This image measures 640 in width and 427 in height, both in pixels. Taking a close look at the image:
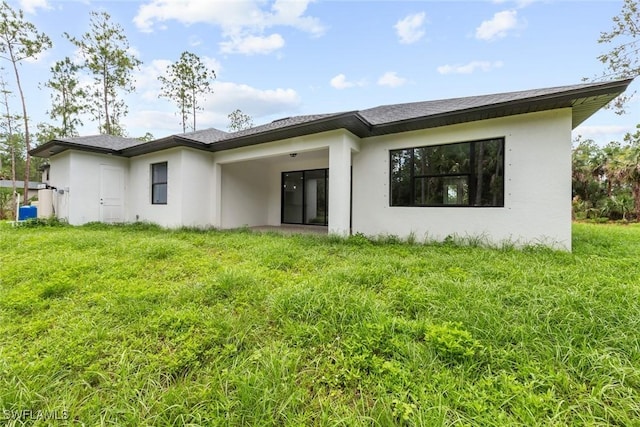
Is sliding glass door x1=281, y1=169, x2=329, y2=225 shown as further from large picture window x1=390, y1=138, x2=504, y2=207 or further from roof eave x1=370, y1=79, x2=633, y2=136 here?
roof eave x1=370, y1=79, x2=633, y2=136

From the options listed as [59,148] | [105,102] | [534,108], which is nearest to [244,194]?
[59,148]

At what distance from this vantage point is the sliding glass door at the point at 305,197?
9.41 metres

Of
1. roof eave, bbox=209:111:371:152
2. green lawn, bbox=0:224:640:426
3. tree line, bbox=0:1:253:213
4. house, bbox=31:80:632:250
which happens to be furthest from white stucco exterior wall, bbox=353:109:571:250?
tree line, bbox=0:1:253:213

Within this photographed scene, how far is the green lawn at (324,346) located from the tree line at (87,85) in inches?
597

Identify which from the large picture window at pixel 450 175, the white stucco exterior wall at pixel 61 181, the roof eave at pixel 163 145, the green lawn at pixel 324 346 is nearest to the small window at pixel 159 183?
the roof eave at pixel 163 145

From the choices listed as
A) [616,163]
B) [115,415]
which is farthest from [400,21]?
[616,163]

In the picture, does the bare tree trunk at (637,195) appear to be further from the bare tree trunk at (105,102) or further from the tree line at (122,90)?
the bare tree trunk at (105,102)

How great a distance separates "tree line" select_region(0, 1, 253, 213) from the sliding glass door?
38.7 ft

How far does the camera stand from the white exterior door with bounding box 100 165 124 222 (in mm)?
8945

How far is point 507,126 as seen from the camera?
510cm

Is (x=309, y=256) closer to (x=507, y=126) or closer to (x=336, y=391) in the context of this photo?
(x=336, y=391)

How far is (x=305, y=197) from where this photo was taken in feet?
32.0

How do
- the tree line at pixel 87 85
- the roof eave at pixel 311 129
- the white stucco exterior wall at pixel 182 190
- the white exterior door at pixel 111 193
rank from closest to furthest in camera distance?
the roof eave at pixel 311 129
the white stucco exterior wall at pixel 182 190
the white exterior door at pixel 111 193
the tree line at pixel 87 85

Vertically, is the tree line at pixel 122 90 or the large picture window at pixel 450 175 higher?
the tree line at pixel 122 90
